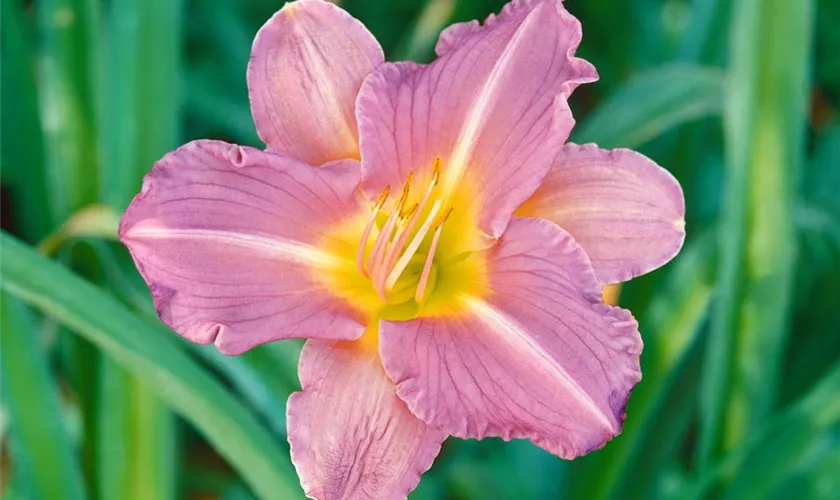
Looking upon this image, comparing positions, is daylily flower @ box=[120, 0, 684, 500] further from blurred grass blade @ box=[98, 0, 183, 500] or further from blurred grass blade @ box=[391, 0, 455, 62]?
blurred grass blade @ box=[391, 0, 455, 62]

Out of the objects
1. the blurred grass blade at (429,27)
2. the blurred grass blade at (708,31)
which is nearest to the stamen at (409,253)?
the blurred grass blade at (708,31)

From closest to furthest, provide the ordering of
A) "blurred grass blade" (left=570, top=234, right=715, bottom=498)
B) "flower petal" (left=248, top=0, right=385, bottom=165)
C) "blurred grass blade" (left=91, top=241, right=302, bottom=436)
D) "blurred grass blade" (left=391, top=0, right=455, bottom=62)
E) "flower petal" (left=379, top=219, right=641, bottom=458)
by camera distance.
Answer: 1. "flower petal" (left=379, top=219, right=641, bottom=458)
2. "flower petal" (left=248, top=0, right=385, bottom=165)
3. "blurred grass blade" (left=91, top=241, right=302, bottom=436)
4. "blurred grass blade" (left=570, top=234, right=715, bottom=498)
5. "blurred grass blade" (left=391, top=0, right=455, bottom=62)

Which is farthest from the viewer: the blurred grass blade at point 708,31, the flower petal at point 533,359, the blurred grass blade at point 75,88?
the blurred grass blade at point 708,31

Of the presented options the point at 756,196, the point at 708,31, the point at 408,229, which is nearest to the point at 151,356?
the point at 408,229

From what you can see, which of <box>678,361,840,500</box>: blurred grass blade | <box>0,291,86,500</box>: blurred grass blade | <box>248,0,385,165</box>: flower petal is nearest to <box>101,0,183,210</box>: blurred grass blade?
<box>0,291,86,500</box>: blurred grass blade

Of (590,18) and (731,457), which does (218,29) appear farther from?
(731,457)

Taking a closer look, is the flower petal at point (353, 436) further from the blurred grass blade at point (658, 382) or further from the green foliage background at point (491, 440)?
the blurred grass blade at point (658, 382)

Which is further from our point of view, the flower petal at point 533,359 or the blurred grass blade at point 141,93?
the blurred grass blade at point 141,93
